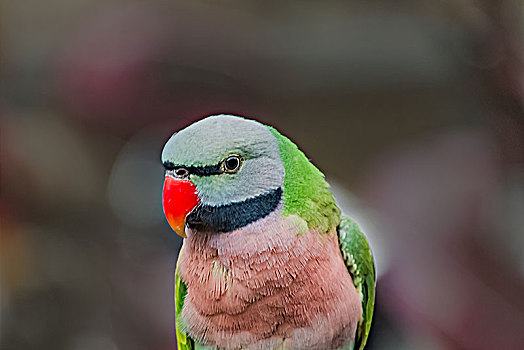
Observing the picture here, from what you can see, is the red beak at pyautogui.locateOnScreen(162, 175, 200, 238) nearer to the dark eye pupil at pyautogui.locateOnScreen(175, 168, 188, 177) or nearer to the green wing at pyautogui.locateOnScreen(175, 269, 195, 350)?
the dark eye pupil at pyautogui.locateOnScreen(175, 168, 188, 177)

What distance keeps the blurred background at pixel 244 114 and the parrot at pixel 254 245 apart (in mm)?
660

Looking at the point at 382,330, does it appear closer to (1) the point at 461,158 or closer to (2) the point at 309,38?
(1) the point at 461,158

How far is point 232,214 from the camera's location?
2.18 feet

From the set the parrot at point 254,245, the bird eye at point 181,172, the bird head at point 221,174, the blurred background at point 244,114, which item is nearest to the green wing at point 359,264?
the parrot at point 254,245

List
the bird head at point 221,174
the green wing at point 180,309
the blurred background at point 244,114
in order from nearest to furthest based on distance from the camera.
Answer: the bird head at point 221,174
the green wing at point 180,309
the blurred background at point 244,114

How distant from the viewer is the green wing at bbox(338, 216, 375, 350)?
771mm

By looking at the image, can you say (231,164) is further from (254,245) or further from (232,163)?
(254,245)

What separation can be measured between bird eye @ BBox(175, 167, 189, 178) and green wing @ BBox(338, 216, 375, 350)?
25 centimetres

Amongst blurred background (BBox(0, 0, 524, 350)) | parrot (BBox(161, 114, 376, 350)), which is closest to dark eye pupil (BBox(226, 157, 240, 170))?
parrot (BBox(161, 114, 376, 350))

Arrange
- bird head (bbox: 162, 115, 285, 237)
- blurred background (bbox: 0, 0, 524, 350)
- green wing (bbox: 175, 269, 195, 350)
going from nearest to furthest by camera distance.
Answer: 1. bird head (bbox: 162, 115, 285, 237)
2. green wing (bbox: 175, 269, 195, 350)
3. blurred background (bbox: 0, 0, 524, 350)

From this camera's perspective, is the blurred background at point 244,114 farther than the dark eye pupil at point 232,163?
Yes

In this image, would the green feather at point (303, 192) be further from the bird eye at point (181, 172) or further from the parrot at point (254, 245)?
the bird eye at point (181, 172)

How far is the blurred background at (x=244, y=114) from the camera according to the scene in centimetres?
147

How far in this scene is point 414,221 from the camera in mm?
1646
